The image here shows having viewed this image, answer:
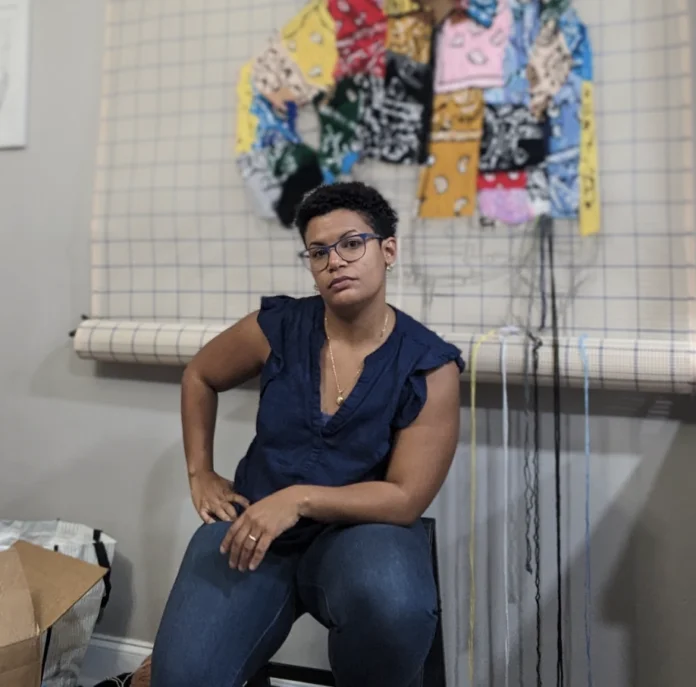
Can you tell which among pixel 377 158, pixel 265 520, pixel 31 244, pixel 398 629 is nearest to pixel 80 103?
pixel 31 244

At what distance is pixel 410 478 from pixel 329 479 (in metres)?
0.12

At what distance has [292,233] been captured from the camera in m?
1.34

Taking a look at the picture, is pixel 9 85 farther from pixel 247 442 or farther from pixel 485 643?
pixel 485 643

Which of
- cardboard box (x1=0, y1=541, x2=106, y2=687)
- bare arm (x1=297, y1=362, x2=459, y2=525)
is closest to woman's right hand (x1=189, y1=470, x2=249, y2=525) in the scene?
bare arm (x1=297, y1=362, x2=459, y2=525)

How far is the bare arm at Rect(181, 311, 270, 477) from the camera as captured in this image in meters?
1.05

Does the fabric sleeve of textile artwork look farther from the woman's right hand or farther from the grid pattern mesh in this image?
the woman's right hand

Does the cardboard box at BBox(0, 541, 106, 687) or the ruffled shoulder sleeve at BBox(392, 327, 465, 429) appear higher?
the ruffled shoulder sleeve at BBox(392, 327, 465, 429)

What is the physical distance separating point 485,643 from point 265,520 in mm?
674

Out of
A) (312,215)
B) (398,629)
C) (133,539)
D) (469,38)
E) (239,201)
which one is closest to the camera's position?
(398,629)

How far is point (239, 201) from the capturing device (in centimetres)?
138

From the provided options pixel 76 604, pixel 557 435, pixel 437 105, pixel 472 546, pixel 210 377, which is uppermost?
pixel 437 105

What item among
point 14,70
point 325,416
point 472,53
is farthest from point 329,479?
point 14,70

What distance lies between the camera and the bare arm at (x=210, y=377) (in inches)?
41.3

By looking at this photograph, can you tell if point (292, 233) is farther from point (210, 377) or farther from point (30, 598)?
point (30, 598)
